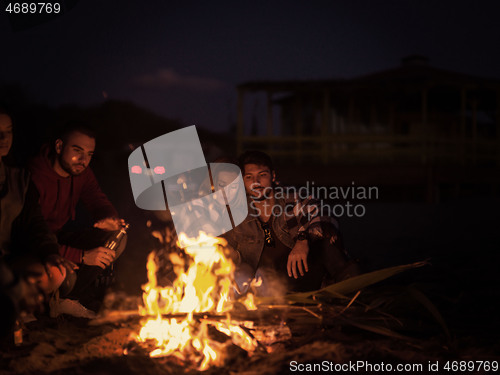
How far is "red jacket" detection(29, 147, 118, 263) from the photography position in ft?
11.4

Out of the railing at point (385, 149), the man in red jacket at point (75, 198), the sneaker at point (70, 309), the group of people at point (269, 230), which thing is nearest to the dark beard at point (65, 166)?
the man in red jacket at point (75, 198)

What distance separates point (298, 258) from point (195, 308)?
0.87 m

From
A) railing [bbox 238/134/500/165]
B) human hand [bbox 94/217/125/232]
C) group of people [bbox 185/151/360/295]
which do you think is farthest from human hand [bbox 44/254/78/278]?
railing [bbox 238/134/500/165]

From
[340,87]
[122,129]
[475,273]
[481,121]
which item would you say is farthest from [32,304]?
[122,129]

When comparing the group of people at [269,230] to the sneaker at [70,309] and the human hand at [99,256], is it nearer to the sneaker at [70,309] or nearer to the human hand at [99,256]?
the human hand at [99,256]

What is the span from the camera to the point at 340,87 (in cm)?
1490

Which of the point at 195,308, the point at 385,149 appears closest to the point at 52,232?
the point at 195,308

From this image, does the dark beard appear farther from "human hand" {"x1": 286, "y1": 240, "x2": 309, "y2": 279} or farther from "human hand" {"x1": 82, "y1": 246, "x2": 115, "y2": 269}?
"human hand" {"x1": 286, "y1": 240, "x2": 309, "y2": 279}

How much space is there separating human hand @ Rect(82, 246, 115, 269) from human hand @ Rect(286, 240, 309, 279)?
1.37 metres

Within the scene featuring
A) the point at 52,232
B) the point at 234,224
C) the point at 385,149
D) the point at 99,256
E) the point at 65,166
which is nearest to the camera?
the point at 52,232

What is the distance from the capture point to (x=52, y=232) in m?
3.06

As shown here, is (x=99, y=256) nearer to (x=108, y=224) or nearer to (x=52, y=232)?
(x=108, y=224)

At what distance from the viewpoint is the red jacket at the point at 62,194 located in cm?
349

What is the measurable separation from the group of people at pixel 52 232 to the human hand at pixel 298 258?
4.47ft
